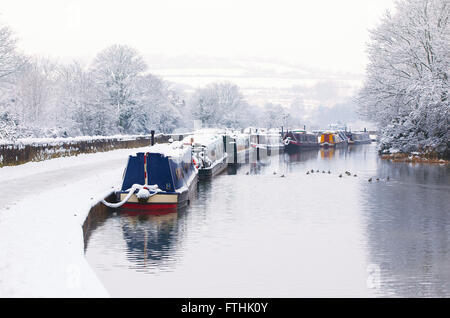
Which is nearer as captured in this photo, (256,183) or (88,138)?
(256,183)

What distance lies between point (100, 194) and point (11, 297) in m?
11.3

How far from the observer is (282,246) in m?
14.8

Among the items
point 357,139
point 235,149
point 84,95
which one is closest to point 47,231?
point 235,149

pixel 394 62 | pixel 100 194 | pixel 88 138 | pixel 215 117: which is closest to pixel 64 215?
pixel 100 194

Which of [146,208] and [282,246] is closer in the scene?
[282,246]

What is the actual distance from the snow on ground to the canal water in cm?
77

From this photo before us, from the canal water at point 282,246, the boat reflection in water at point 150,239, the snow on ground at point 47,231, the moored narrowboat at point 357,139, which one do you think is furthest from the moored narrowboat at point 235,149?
the moored narrowboat at point 357,139

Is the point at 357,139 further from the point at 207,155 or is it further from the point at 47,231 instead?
the point at 47,231

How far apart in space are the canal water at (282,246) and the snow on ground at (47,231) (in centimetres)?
77

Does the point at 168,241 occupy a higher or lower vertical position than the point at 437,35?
lower

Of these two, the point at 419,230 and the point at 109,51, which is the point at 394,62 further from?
the point at 109,51

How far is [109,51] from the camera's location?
78.0 m

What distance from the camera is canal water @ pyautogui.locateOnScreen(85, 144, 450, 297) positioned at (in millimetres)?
11203

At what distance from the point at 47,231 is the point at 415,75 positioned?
106 feet
